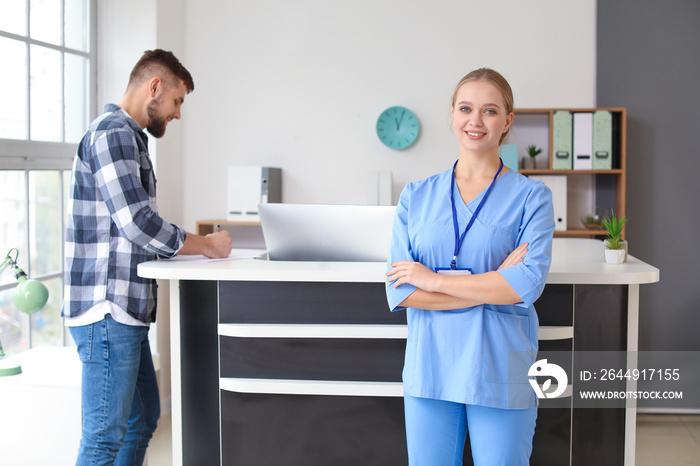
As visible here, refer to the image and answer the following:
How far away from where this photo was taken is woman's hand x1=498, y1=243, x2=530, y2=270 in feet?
5.29

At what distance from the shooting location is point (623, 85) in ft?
13.5

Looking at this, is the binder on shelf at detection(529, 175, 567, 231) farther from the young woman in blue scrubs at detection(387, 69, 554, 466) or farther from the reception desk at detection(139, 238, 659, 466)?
the young woman in blue scrubs at detection(387, 69, 554, 466)

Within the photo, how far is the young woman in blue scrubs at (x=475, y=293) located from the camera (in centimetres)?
159

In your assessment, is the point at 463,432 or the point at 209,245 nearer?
the point at 463,432

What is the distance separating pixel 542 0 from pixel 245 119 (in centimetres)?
211

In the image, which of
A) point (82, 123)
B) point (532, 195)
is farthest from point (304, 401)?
point (82, 123)

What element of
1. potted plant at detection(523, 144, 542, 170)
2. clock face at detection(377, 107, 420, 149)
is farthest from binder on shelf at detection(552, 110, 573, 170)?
clock face at detection(377, 107, 420, 149)

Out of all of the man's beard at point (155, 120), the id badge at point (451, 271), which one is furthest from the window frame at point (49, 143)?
the id badge at point (451, 271)

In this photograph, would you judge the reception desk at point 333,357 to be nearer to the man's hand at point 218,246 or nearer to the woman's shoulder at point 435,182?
the man's hand at point 218,246

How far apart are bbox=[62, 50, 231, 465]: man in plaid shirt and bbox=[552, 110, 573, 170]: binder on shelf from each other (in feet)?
8.62

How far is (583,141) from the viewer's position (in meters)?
4.02

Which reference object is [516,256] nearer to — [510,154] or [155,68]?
[155,68]

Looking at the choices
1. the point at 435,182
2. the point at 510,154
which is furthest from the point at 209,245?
the point at 510,154

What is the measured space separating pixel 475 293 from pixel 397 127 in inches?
113
